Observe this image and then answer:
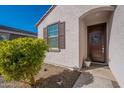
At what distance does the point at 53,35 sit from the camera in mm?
6855

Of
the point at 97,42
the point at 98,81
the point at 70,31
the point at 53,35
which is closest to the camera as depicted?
the point at 98,81

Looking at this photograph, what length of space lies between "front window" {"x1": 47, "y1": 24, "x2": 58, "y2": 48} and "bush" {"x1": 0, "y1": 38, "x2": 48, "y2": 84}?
2889mm

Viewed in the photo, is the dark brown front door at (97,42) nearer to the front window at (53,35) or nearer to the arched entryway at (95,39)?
the arched entryway at (95,39)

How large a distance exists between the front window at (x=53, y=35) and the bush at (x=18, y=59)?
2889mm

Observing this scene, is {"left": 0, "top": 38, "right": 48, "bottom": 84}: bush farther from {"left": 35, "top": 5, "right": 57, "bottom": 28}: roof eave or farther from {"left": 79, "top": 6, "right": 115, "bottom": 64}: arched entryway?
{"left": 35, "top": 5, "right": 57, "bottom": 28}: roof eave

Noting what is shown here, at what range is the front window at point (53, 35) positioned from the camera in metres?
6.64

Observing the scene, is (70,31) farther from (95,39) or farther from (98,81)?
(98,81)

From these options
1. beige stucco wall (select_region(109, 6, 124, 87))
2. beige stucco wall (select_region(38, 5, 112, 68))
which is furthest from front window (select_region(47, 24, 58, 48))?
beige stucco wall (select_region(109, 6, 124, 87))

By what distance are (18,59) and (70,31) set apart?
3087 millimetres

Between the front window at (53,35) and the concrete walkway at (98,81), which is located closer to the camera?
the concrete walkway at (98,81)

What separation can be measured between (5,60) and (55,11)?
445 cm

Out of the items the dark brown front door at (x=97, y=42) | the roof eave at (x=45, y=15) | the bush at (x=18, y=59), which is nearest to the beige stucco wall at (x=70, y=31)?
the roof eave at (x=45, y=15)

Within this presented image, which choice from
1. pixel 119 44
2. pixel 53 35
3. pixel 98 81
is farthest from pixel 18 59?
pixel 53 35
